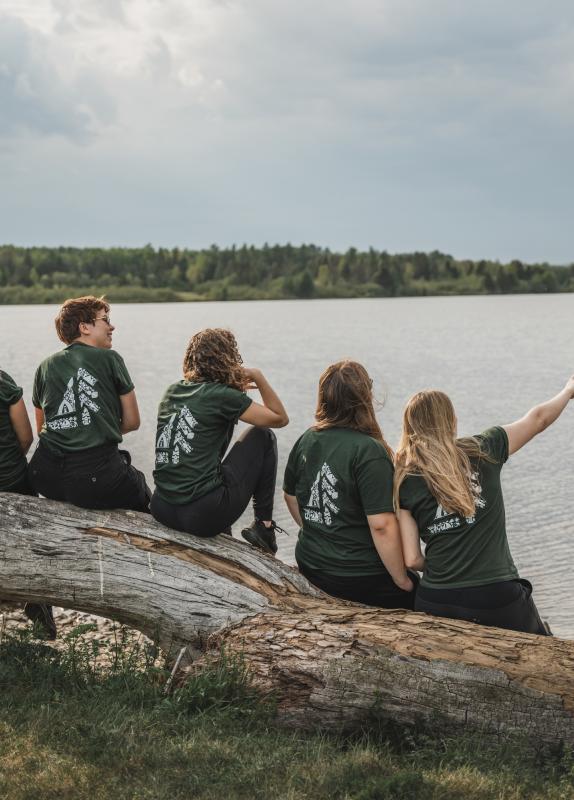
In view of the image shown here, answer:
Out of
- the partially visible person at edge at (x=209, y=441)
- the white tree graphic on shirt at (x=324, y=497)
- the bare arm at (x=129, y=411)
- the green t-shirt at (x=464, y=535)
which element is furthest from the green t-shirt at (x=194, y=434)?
the green t-shirt at (x=464, y=535)

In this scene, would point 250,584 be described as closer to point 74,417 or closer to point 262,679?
point 262,679

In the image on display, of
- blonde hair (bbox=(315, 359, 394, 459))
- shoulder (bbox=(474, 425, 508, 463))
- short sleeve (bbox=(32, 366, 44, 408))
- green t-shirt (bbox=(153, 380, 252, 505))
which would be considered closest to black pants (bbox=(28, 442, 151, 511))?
short sleeve (bbox=(32, 366, 44, 408))

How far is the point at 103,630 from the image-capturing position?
768 centimetres

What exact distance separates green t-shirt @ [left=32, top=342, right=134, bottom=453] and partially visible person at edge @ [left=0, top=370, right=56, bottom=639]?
0.27 m

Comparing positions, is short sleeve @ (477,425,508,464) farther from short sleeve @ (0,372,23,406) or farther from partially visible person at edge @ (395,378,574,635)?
short sleeve @ (0,372,23,406)

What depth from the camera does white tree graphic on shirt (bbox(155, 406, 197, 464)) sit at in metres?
5.82

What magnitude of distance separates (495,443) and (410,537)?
0.74 metres

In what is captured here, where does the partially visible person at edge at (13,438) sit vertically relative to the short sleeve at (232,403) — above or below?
below

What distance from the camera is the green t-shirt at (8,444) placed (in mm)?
6320

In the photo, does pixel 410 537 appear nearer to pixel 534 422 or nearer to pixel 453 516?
pixel 453 516

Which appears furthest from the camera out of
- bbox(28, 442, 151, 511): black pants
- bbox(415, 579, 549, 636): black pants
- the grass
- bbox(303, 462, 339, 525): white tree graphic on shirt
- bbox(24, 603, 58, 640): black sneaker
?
bbox(24, 603, 58, 640): black sneaker

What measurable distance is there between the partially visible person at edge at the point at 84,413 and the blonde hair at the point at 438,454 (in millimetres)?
1791

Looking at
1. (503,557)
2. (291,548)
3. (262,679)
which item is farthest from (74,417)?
(291,548)

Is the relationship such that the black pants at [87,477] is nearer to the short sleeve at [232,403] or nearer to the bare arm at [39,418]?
the bare arm at [39,418]
